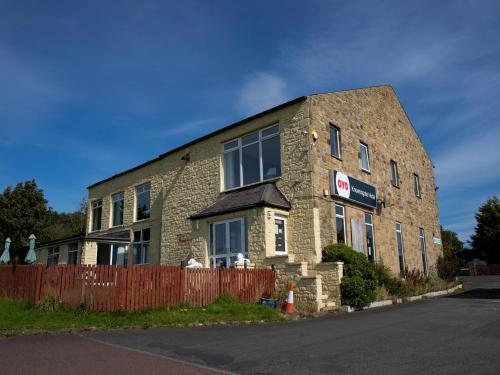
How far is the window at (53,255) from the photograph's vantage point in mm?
24609

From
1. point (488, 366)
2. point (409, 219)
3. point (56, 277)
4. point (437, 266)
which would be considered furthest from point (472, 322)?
point (437, 266)

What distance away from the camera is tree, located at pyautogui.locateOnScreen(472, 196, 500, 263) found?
46.9 metres

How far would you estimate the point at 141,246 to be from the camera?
75.2 feet

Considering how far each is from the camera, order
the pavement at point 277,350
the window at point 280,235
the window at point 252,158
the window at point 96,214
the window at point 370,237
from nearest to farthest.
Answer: the pavement at point 277,350
the window at point 280,235
the window at point 252,158
the window at point 370,237
the window at point 96,214

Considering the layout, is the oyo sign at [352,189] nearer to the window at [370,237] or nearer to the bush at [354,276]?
the window at [370,237]

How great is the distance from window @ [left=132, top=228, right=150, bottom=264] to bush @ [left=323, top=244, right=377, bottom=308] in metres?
11.2

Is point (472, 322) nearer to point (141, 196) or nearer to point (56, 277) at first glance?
point (56, 277)

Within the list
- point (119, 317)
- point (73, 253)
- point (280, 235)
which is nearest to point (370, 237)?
point (280, 235)

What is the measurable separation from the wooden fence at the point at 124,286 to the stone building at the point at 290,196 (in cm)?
295

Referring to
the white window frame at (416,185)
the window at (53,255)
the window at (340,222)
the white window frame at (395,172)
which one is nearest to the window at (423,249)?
the white window frame at (416,185)

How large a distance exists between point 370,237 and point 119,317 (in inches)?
456

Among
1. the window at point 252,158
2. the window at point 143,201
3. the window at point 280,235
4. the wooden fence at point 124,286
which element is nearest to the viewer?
the wooden fence at point 124,286

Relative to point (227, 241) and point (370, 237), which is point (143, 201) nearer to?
point (227, 241)

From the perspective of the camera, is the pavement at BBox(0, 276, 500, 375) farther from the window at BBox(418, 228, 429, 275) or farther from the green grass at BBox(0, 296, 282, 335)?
the window at BBox(418, 228, 429, 275)
